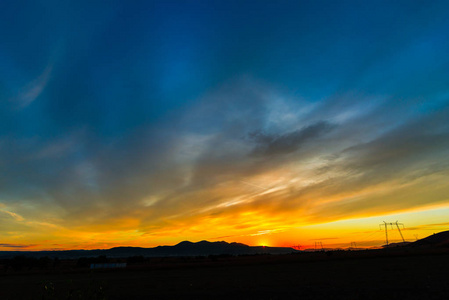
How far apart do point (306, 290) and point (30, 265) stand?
560 ft

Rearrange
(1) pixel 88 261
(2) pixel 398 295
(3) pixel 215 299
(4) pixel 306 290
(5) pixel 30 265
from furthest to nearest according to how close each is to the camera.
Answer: (1) pixel 88 261
(5) pixel 30 265
(4) pixel 306 290
(3) pixel 215 299
(2) pixel 398 295

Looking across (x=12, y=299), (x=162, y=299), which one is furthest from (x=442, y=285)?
(x=12, y=299)

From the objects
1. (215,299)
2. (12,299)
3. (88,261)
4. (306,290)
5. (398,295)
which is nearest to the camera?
(398,295)

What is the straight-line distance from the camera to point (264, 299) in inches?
1112

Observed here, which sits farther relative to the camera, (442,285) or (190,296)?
(190,296)

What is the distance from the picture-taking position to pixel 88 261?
530 ft

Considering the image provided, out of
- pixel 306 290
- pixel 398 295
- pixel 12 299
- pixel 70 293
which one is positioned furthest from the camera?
pixel 12 299

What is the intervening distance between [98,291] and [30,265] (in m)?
186

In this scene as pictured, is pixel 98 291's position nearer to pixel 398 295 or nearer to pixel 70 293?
pixel 70 293

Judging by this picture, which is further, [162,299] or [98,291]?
[162,299]

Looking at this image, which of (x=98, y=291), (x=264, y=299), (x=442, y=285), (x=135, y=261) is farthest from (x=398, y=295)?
(x=135, y=261)

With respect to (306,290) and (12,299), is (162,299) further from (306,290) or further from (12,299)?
(12,299)

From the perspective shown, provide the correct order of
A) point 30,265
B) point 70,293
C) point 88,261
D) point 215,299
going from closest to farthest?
point 70,293 → point 215,299 → point 30,265 → point 88,261

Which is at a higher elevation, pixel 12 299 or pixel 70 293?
pixel 70 293
